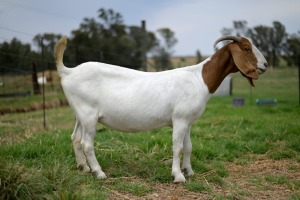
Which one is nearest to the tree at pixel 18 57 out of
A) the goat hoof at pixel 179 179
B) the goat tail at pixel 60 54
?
the goat tail at pixel 60 54

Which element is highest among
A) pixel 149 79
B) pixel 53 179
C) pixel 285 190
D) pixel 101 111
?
pixel 149 79

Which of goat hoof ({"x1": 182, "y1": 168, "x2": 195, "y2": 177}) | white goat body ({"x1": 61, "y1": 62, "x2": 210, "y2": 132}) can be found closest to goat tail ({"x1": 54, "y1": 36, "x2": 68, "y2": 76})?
white goat body ({"x1": 61, "y1": 62, "x2": 210, "y2": 132})

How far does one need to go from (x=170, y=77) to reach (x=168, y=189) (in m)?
1.55

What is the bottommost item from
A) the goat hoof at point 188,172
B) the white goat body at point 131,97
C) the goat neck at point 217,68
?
the goat hoof at point 188,172

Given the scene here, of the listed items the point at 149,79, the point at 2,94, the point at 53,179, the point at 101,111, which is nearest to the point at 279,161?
the point at 149,79

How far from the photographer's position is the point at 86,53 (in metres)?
29.3

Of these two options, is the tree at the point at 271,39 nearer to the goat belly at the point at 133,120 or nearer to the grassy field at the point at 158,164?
the grassy field at the point at 158,164

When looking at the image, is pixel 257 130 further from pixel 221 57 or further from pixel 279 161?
pixel 221 57

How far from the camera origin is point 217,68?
5.24 m

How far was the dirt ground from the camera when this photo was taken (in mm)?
4523

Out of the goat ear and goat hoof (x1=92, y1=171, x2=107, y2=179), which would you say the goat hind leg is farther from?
the goat ear

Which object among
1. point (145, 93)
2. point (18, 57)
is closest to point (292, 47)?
point (18, 57)

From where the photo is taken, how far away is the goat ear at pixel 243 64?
508 cm

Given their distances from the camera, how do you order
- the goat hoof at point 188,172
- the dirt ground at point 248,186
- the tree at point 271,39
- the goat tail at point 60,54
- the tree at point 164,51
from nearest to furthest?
the dirt ground at point 248,186, the goat tail at point 60,54, the goat hoof at point 188,172, the tree at point 271,39, the tree at point 164,51
